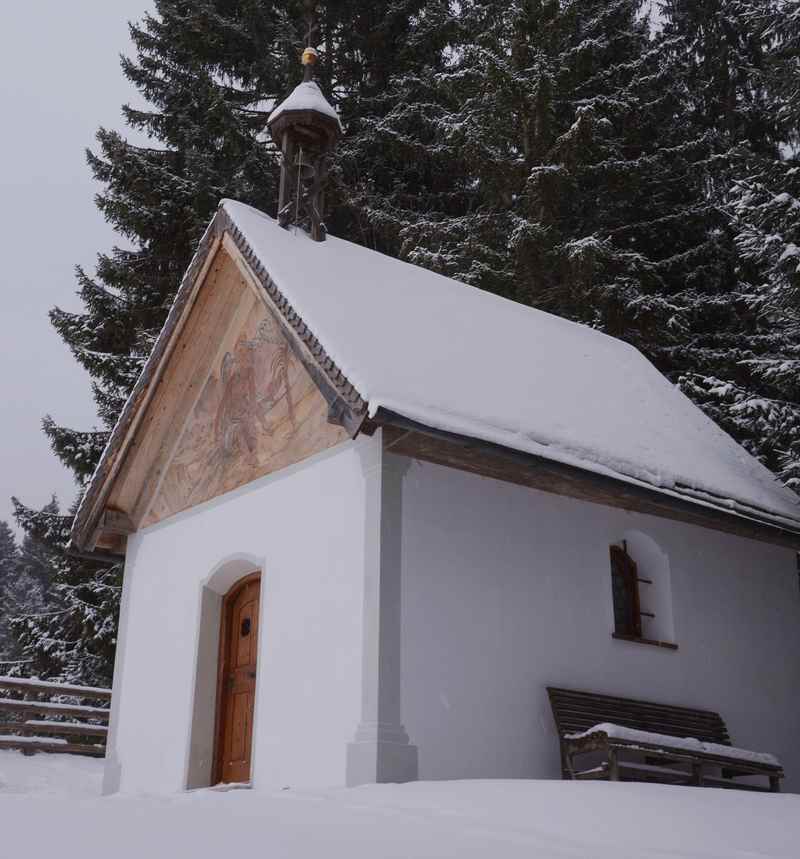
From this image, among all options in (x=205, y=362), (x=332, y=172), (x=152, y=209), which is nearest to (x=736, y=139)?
(x=332, y=172)

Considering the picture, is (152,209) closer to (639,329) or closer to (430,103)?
(430,103)

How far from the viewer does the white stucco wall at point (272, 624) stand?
8.70m

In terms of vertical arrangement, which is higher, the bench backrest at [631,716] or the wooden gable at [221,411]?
the wooden gable at [221,411]

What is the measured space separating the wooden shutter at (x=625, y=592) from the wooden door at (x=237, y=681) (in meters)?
3.63

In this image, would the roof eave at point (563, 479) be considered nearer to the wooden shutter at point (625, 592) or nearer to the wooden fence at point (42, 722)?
the wooden shutter at point (625, 592)

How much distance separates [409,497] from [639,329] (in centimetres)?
1184

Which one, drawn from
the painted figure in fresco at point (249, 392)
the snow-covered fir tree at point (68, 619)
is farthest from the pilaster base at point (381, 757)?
the snow-covered fir tree at point (68, 619)

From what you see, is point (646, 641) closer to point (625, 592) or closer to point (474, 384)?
point (625, 592)

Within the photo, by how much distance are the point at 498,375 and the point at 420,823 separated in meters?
5.66

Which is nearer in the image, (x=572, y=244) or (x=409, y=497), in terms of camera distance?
(x=409, y=497)

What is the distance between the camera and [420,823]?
5805 mm

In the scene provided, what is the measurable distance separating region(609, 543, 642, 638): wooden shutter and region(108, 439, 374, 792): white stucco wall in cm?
312

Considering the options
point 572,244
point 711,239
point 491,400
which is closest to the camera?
point 491,400

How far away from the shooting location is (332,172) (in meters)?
23.6
